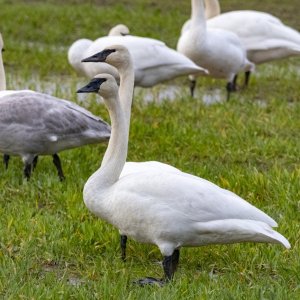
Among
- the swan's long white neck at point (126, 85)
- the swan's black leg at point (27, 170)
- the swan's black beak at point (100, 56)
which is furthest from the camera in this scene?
the swan's black leg at point (27, 170)

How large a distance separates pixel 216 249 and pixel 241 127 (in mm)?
3318

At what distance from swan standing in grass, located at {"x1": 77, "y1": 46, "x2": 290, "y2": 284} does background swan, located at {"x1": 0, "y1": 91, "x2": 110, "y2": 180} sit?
5.59ft

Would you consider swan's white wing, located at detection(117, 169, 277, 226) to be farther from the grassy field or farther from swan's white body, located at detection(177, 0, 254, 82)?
swan's white body, located at detection(177, 0, 254, 82)

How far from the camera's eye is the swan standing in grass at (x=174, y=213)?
5027mm

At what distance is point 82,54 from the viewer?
10570mm

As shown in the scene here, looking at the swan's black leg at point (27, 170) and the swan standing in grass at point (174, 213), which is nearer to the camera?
the swan standing in grass at point (174, 213)

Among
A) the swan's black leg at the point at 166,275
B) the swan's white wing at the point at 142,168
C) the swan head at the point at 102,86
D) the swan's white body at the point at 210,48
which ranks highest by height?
the swan head at the point at 102,86

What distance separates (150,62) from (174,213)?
489cm

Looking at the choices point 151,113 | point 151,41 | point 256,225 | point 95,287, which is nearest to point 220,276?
point 256,225

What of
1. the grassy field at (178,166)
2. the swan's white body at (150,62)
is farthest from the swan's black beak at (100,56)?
the swan's white body at (150,62)

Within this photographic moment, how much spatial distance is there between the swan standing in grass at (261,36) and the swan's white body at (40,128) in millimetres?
4697

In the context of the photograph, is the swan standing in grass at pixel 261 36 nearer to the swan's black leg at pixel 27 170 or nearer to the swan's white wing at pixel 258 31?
the swan's white wing at pixel 258 31

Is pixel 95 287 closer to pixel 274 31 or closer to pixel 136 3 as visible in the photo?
pixel 274 31

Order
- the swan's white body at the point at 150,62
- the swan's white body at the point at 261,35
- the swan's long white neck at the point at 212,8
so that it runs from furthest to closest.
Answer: the swan's long white neck at the point at 212,8, the swan's white body at the point at 261,35, the swan's white body at the point at 150,62
